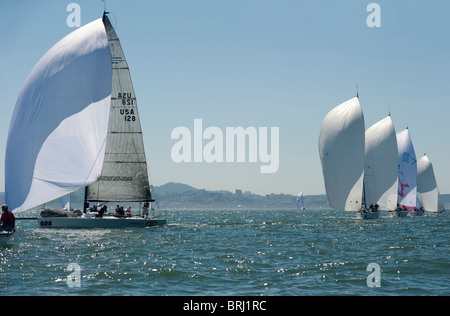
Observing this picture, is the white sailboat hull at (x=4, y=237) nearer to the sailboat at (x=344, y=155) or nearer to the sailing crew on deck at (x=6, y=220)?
the sailing crew on deck at (x=6, y=220)

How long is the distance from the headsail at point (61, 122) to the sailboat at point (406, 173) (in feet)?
170

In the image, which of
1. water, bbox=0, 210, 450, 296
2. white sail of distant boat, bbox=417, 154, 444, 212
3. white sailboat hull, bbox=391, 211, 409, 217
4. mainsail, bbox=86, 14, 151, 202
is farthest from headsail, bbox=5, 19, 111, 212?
white sail of distant boat, bbox=417, 154, 444, 212

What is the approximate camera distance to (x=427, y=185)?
95500 mm

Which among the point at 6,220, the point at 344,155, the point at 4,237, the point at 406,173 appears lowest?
the point at 4,237

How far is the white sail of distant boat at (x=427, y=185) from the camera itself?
312ft

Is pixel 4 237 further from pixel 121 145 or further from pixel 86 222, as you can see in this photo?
pixel 121 145

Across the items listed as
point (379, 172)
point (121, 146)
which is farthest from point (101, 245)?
point (379, 172)

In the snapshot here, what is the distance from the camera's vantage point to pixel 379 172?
6575cm

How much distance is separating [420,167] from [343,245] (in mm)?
71979

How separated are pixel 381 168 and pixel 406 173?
44.0 feet

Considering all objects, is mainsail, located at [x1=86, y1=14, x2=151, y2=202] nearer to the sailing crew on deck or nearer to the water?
the water

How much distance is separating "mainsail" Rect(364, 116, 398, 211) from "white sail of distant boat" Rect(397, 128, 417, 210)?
35.6ft

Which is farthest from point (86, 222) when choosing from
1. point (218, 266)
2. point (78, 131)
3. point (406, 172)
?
point (406, 172)
